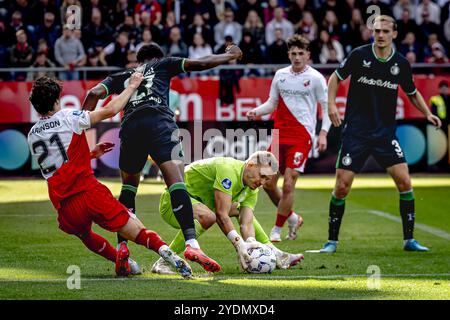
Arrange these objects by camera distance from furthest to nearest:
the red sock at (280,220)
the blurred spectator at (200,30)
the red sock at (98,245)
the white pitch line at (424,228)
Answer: the blurred spectator at (200,30) < the white pitch line at (424,228) < the red sock at (280,220) < the red sock at (98,245)

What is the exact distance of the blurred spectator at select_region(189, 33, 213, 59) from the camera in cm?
2128

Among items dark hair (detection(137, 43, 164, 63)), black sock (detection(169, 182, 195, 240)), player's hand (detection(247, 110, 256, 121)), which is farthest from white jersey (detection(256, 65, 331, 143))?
black sock (detection(169, 182, 195, 240))

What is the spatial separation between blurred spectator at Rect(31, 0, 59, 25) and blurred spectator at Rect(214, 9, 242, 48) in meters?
3.47

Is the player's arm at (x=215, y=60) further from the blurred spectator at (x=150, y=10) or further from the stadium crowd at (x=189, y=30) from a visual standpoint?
the blurred spectator at (x=150, y=10)

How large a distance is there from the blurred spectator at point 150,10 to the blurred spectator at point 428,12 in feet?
19.9

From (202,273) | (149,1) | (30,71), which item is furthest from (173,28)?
(202,273)

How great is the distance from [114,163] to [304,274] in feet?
42.3

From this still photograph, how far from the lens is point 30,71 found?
21.0 m

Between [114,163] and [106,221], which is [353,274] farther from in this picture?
→ [114,163]

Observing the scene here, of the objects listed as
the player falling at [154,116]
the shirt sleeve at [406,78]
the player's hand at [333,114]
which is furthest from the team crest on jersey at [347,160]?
the player falling at [154,116]

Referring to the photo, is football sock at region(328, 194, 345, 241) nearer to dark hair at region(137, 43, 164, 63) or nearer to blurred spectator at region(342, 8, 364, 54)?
dark hair at region(137, 43, 164, 63)

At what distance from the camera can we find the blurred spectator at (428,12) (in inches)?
920

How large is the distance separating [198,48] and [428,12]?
5739mm

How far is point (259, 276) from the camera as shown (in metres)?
8.78
